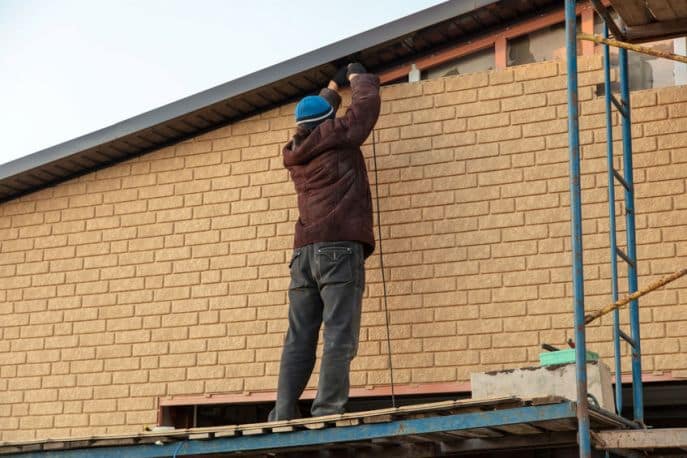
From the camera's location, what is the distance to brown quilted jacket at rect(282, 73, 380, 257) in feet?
32.9

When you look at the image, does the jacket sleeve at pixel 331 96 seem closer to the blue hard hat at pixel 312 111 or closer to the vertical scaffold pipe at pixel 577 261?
the blue hard hat at pixel 312 111

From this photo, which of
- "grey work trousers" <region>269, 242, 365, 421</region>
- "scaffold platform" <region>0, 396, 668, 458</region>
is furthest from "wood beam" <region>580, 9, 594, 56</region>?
"scaffold platform" <region>0, 396, 668, 458</region>

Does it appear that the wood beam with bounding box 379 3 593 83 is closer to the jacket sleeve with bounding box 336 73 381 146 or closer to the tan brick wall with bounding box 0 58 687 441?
the tan brick wall with bounding box 0 58 687 441

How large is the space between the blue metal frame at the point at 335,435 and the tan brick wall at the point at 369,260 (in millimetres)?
1655

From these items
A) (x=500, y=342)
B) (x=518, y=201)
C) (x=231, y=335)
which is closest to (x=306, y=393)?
(x=231, y=335)

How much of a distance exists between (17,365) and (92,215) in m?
1.56

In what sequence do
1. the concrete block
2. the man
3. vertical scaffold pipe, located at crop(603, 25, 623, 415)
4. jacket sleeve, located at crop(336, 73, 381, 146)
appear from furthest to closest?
jacket sleeve, located at crop(336, 73, 381, 146) → the man → vertical scaffold pipe, located at crop(603, 25, 623, 415) → the concrete block

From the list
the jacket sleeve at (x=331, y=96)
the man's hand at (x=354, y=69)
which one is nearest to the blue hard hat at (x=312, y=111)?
the man's hand at (x=354, y=69)

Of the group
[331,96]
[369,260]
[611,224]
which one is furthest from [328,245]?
[611,224]

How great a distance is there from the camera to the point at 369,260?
37.1 feet

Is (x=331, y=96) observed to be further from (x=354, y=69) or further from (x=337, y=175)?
(x=337, y=175)

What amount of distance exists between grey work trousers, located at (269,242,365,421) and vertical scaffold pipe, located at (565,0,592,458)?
1830mm

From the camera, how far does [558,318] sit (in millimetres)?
10570

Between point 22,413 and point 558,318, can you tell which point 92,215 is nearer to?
point 22,413
